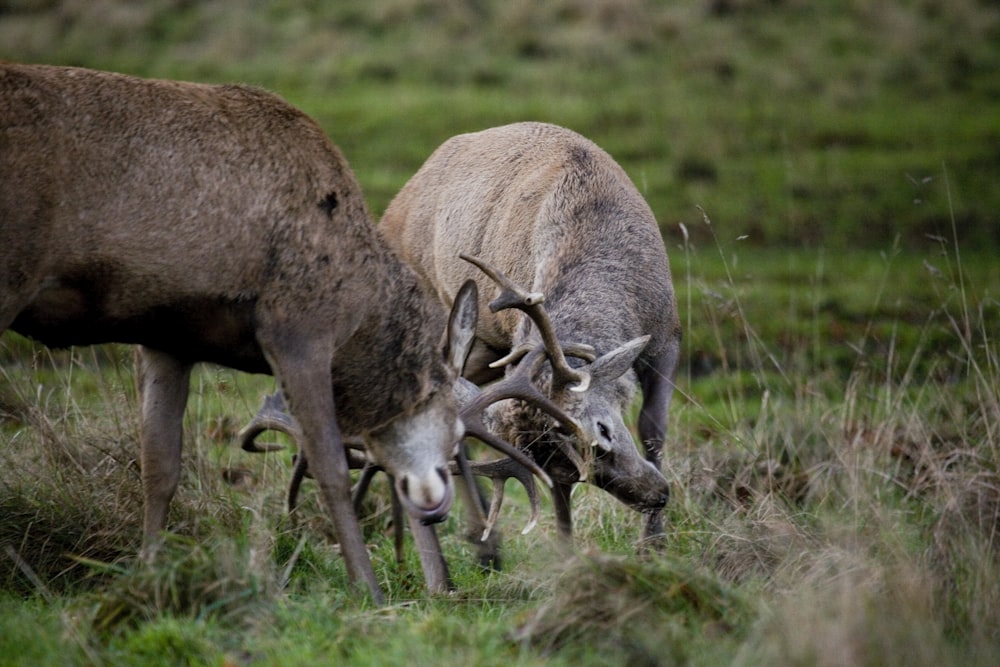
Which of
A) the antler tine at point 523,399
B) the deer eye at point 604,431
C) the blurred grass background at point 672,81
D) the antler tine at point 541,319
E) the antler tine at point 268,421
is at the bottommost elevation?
the blurred grass background at point 672,81

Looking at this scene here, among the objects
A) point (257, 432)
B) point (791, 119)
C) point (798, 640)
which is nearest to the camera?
point (798, 640)

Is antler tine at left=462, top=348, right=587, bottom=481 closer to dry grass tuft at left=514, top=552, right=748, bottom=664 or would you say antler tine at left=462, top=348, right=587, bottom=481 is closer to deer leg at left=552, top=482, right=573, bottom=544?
deer leg at left=552, top=482, right=573, bottom=544

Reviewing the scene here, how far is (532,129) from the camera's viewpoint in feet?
29.4

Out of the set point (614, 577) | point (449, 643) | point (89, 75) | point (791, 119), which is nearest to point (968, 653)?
point (614, 577)

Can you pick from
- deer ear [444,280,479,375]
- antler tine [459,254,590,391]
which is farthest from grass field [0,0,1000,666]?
deer ear [444,280,479,375]

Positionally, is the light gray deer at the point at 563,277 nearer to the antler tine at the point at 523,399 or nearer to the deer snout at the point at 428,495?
the antler tine at the point at 523,399

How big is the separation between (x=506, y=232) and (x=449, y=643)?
12.7 ft

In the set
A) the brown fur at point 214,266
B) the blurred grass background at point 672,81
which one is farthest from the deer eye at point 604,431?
the blurred grass background at point 672,81

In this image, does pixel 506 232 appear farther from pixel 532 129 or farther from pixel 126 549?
pixel 126 549

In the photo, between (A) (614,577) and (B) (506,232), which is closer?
(A) (614,577)

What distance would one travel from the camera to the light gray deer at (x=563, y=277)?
6.76 metres

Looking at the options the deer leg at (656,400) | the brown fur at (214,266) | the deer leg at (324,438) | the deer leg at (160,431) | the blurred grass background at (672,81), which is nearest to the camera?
the brown fur at (214,266)

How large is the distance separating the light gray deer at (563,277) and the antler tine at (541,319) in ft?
0.04

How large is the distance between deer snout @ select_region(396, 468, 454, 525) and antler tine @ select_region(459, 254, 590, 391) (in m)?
0.85
